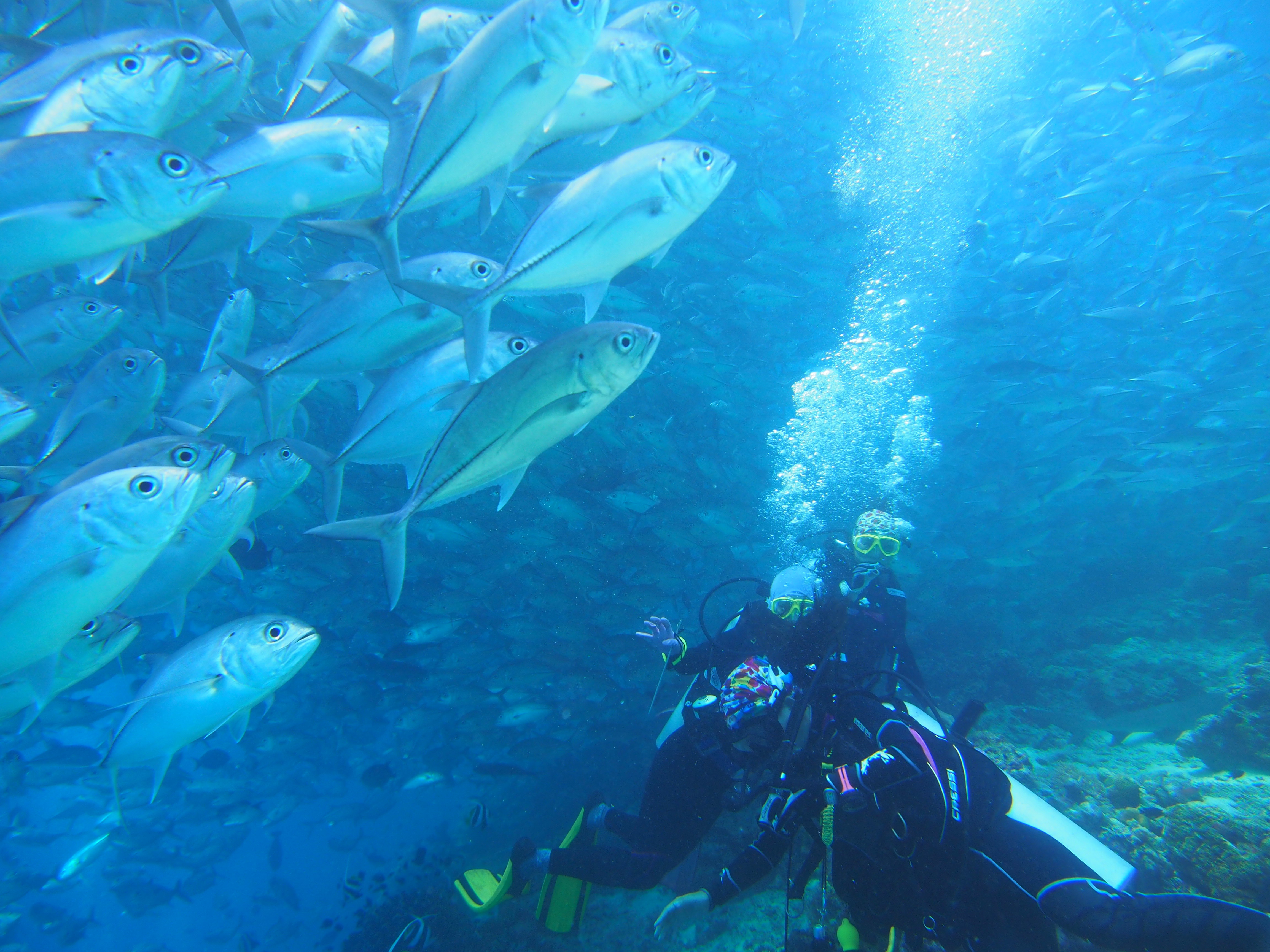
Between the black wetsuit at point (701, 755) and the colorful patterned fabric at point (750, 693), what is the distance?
0.34m

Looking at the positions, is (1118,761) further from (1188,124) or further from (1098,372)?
(1188,124)

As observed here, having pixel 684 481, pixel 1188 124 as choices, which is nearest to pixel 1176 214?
pixel 1188 124

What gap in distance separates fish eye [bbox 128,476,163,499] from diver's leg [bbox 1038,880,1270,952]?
4.60 m

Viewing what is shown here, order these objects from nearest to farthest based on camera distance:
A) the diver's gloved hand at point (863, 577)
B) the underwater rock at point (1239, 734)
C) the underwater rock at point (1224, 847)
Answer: the underwater rock at point (1224, 847), the diver's gloved hand at point (863, 577), the underwater rock at point (1239, 734)

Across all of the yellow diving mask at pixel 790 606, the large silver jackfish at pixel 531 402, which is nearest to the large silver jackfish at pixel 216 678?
the large silver jackfish at pixel 531 402

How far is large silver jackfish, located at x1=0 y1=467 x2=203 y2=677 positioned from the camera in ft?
6.73

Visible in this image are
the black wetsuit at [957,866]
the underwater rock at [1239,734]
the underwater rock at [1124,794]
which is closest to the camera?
the black wetsuit at [957,866]

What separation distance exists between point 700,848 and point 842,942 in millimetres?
3804

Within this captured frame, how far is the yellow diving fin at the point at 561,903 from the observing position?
5043 millimetres

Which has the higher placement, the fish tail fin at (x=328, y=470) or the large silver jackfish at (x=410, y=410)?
the large silver jackfish at (x=410, y=410)

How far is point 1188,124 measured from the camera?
Result: 13555mm

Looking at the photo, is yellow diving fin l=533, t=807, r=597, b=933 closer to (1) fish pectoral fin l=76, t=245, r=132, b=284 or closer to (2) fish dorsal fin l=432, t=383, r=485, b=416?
(2) fish dorsal fin l=432, t=383, r=485, b=416

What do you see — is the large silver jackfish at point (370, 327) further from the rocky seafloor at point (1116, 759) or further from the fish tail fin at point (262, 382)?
the rocky seafloor at point (1116, 759)

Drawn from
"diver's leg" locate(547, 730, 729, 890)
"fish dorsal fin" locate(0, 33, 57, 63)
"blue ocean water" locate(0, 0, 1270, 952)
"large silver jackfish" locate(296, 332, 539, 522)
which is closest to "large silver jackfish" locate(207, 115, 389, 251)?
"blue ocean water" locate(0, 0, 1270, 952)
